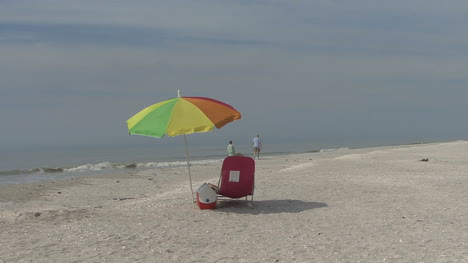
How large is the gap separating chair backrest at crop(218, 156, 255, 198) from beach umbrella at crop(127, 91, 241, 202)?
1.01 metres

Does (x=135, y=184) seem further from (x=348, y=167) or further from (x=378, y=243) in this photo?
(x=378, y=243)

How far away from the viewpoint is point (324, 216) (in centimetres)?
915

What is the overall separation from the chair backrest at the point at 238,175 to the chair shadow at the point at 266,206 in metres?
0.36

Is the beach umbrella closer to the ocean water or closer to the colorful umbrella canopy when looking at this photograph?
the colorful umbrella canopy

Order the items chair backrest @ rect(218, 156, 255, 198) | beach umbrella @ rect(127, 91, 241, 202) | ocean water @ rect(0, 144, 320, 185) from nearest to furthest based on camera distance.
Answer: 1. beach umbrella @ rect(127, 91, 241, 202)
2. chair backrest @ rect(218, 156, 255, 198)
3. ocean water @ rect(0, 144, 320, 185)

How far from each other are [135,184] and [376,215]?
12535 mm

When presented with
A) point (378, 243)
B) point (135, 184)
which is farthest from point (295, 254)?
point (135, 184)

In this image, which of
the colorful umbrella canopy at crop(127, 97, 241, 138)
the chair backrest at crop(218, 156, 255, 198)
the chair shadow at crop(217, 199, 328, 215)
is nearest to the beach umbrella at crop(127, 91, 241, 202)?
the colorful umbrella canopy at crop(127, 97, 241, 138)

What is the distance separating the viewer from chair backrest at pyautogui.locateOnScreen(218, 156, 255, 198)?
33.1 ft

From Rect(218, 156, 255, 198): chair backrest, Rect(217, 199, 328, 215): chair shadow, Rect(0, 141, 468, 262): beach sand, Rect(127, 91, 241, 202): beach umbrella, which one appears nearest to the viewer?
Rect(0, 141, 468, 262): beach sand

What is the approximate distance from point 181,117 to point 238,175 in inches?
72.2

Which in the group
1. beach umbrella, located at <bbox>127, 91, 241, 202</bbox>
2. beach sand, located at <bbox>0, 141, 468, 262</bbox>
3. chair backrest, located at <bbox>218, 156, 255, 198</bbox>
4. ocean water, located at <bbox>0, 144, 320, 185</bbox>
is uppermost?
beach umbrella, located at <bbox>127, 91, 241, 202</bbox>

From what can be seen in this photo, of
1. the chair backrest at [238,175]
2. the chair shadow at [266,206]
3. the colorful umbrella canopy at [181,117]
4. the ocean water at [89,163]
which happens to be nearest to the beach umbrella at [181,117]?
the colorful umbrella canopy at [181,117]

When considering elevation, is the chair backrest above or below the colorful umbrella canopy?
below
